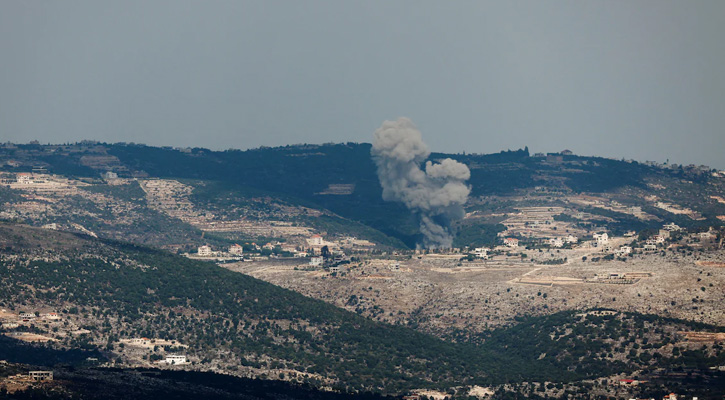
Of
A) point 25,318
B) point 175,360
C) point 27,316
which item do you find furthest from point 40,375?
point 27,316

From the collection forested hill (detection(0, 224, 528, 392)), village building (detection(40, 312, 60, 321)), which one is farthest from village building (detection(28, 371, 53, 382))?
village building (detection(40, 312, 60, 321))

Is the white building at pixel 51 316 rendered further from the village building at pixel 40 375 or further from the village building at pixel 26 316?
the village building at pixel 40 375

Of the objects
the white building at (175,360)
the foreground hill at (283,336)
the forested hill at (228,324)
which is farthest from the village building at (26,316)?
the white building at (175,360)

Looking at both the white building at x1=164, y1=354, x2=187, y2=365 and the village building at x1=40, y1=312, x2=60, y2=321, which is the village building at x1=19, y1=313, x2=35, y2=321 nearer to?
the village building at x1=40, y1=312, x2=60, y2=321

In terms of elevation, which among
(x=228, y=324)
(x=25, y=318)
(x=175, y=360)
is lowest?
(x=175, y=360)

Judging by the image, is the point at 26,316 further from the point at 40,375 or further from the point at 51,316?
the point at 40,375

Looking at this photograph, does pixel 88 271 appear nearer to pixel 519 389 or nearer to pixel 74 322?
pixel 74 322
